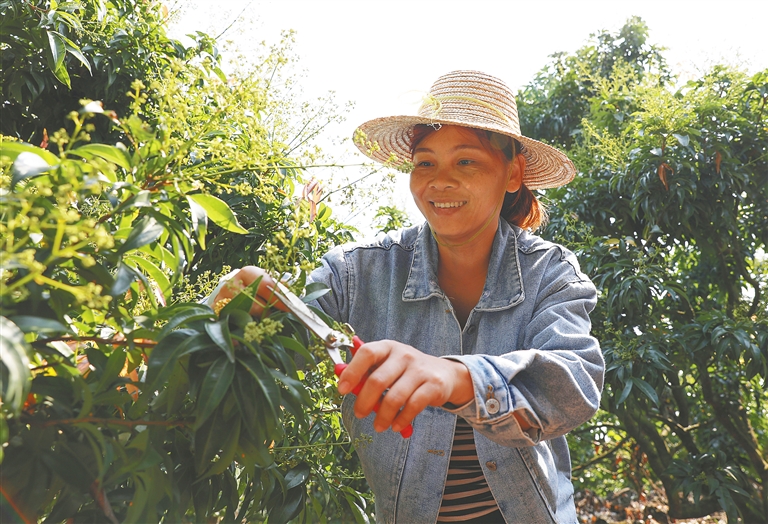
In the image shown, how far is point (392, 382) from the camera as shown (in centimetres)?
97

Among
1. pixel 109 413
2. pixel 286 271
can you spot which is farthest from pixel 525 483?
pixel 109 413

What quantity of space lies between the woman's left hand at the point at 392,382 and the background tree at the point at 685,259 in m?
2.29

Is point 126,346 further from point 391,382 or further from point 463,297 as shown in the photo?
point 463,297

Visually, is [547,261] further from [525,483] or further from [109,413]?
[109,413]

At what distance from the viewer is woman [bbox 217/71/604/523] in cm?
158

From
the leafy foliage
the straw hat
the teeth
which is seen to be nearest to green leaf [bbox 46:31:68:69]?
the straw hat

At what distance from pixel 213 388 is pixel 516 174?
4.34 feet

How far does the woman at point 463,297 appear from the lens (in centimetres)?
158

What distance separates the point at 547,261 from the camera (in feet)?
5.80

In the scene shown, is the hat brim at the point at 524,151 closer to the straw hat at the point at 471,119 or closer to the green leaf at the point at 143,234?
the straw hat at the point at 471,119

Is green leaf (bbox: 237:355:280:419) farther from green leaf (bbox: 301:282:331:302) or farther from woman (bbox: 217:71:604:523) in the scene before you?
woman (bbox: 217:71:604:523)

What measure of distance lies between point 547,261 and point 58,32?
1.42 meters

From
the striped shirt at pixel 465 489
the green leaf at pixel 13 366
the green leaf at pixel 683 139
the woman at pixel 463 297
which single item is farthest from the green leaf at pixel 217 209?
the green leaf at pixel 683 139

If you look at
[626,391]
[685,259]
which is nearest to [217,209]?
[626,391]
